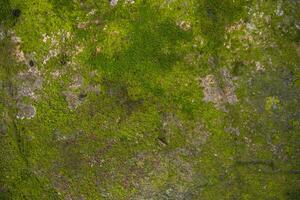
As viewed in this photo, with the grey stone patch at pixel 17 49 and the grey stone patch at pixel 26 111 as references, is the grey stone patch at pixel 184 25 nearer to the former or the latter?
the grey stone patch at pixel 17 49

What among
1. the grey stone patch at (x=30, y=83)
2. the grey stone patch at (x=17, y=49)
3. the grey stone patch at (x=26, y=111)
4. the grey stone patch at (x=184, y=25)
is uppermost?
the grey stone patch at (x=184, y=25)

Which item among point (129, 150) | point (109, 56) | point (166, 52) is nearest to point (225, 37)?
point (166, 52)

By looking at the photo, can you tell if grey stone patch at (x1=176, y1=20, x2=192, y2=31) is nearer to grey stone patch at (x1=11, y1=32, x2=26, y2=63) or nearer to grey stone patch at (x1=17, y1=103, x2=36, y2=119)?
grey stone patch at (x1=11, y1=32, x2=26, y2=63)

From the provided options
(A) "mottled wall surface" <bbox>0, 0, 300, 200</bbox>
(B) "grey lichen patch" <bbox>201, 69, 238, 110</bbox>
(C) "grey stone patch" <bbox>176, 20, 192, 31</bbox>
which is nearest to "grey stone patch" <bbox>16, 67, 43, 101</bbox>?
(A) "mottled wall surface" <bbox>0, 0, 300, 200</bbox>

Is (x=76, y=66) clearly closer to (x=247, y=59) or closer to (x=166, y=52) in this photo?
(x=166, y=52)

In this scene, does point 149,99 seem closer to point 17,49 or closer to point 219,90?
point 219,90

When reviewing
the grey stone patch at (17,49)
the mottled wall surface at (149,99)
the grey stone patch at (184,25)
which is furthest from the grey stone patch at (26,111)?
the grey stone patch at (184,25)
